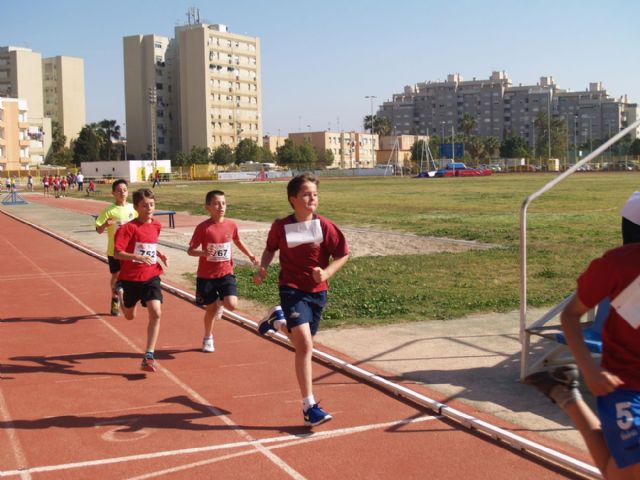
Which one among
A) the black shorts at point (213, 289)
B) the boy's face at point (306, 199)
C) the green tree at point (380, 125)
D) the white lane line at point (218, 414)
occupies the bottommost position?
the white lane line at point (218, 414)

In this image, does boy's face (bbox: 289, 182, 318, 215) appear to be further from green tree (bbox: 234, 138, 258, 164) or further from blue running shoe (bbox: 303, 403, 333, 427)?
green tree (bbox: 234, 138, 258, 164)

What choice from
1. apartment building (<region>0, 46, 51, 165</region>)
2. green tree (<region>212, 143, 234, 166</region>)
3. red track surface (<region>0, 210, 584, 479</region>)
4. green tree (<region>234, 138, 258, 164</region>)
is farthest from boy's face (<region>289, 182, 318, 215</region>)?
apartment building (<region>0, 46, 51, 165</region>)

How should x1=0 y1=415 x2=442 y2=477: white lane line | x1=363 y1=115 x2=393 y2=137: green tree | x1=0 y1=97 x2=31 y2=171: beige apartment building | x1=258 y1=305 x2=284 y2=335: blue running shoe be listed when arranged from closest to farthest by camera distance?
1. x1=0 y1=415 x2=442 y2=477: white lane line
2. x1=258 y1=305 x2=284 y2=335: blue running shoe
3. x1=0 y1=97 x2=31 y2=171: beige apartment building
4. x1=363 y1=115 x2=393 y2=137: green tree

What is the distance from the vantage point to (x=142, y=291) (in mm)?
7906

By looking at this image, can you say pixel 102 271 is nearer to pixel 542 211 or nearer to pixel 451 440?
pixel 451 440

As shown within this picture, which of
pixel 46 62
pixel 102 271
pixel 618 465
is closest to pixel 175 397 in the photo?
pixel 618 465

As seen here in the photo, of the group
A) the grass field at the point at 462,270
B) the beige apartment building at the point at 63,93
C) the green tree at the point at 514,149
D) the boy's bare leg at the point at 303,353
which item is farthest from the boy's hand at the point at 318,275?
the beige apartment building at the point at 63,93

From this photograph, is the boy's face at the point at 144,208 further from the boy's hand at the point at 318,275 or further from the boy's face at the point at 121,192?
the boy's hand at the point at 318,275

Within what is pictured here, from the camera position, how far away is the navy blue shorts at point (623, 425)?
324 cm

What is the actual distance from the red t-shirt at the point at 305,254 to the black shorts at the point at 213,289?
2.30 meters

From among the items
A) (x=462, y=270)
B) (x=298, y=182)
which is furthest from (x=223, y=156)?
(x=298, y=182)

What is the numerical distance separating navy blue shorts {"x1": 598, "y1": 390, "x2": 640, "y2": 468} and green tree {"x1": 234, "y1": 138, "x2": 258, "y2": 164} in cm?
12738

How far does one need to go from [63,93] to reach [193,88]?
32413mm

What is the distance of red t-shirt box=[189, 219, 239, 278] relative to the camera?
26.7ft
